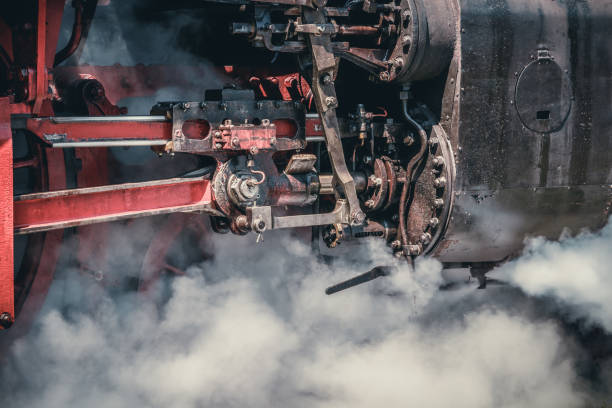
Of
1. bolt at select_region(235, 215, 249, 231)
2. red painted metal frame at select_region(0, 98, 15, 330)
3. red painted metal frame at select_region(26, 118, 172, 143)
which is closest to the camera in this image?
red painted metal frame at select_region(0, 98, 15, 330)

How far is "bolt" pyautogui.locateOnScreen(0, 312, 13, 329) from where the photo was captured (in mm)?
2893

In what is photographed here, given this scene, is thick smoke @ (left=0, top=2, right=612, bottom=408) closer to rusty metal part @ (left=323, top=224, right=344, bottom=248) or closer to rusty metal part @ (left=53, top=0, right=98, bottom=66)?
rusty metal part @ (left=53, top=0, right=98, bottom=66)

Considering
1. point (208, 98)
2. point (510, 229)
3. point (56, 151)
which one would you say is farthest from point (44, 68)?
point (510, 229)

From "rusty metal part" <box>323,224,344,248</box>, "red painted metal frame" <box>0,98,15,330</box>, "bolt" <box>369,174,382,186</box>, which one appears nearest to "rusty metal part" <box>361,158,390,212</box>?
"bolt" <box>369,174,382,186</box>

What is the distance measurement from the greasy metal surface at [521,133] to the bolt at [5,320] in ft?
6.58

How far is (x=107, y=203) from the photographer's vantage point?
320 centimetres

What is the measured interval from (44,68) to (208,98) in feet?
2.70

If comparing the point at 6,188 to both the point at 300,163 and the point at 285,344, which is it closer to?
the point at 300,163

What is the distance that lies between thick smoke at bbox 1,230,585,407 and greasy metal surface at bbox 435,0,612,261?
446 mm

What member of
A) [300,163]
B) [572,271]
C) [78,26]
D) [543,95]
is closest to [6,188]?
[78,26]

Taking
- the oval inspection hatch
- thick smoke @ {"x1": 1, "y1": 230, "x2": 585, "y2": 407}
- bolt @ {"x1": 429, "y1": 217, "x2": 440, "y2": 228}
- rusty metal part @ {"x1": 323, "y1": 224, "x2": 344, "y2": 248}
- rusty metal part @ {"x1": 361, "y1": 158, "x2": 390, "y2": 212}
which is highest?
the oval inspection hatch

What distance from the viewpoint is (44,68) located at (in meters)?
2.90

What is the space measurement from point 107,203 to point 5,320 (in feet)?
2.11

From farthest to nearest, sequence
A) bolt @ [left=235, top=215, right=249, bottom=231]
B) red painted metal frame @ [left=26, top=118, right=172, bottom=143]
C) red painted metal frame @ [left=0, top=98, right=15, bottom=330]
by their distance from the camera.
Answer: bolt @ [left=235, top=215, right=249, bottom=231], red painted metal frame @ [left=26, top=118, right=172, bottom=143], red painted metal frame @ [left=0, top=98, right=15, bottom=330]
